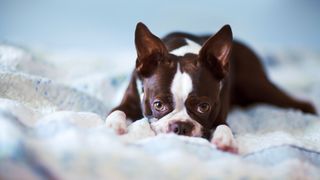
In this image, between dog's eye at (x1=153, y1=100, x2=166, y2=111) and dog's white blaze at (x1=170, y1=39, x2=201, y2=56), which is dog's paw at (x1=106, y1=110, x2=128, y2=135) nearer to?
dog's eye at (x1=153, y1=100, x2=166, y2=111)

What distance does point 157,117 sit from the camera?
235 cm

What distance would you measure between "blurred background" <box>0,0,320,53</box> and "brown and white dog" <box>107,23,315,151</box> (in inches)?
96.5

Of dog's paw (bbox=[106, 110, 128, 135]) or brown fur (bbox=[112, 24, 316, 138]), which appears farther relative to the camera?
brown fur (bbox=[112, 24, 316, 138])

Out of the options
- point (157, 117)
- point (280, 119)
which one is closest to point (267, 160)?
point (157, 117)

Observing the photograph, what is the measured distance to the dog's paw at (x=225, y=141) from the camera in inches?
77.5

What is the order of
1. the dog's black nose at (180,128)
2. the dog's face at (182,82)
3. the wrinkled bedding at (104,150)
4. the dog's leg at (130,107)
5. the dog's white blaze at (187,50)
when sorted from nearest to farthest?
the wrinkled bedding at (104,150)
the dog's black nose at (180,128)
the dog's face at (182,82)
the dog's leg at (130,107)
the dog's white blaze at (187,50)

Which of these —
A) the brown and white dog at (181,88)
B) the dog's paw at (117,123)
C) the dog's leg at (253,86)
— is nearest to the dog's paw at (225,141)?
the brown and white dog at (181,88)

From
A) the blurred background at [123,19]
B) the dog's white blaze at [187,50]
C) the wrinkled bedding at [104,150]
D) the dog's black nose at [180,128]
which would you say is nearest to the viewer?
the wrinkled bedding at [104,150]

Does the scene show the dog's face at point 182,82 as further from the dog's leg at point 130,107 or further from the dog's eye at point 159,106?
the dog's leg at point 130,107

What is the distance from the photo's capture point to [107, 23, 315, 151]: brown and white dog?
7.29ft

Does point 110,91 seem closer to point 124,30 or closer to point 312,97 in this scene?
point 312,97

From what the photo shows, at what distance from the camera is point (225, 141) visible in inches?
79.4

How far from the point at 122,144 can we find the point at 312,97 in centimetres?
269

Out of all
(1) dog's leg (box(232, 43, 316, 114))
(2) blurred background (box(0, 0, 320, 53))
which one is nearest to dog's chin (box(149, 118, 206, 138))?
(1) dog's leg (box(232, 43, 316, 114))
